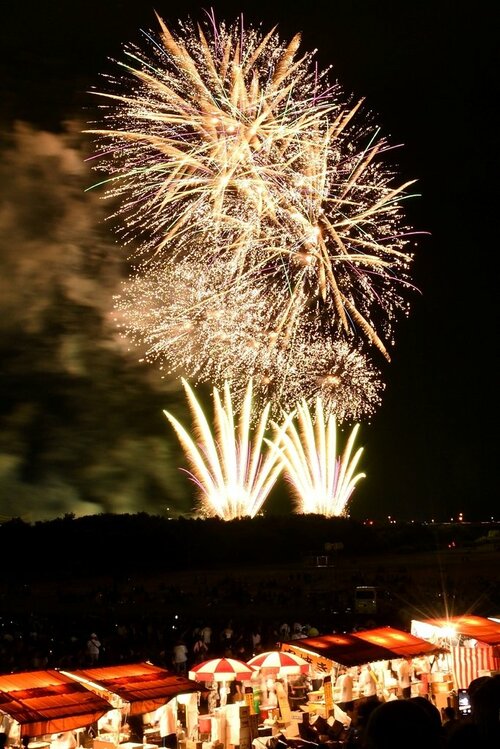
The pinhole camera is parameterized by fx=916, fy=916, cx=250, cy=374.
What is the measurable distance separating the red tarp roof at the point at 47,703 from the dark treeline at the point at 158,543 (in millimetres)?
22336

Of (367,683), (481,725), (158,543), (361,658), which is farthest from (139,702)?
(158,543)

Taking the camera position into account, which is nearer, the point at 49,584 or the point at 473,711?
the point at 473,711

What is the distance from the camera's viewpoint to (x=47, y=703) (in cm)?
923

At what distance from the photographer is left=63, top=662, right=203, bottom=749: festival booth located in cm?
1015

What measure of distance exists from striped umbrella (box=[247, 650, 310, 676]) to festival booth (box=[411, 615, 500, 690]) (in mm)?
→ 2462

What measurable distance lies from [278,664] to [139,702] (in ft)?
8.60

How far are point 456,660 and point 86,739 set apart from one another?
5.80m

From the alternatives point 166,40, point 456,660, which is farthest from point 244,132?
point 456,660

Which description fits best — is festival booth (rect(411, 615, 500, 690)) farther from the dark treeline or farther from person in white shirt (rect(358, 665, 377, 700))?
the dark treeline

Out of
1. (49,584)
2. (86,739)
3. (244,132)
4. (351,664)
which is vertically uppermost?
(244,132)

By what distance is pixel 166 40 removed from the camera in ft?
60.2

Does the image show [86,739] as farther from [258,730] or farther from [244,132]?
[244,132]

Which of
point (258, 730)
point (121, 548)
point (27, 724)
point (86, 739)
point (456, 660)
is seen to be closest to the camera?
point (27, 724)

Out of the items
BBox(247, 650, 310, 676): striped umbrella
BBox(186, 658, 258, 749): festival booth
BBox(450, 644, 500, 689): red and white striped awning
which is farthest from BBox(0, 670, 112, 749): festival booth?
BBox(450, 644, 500, 689): red and white striped awning
